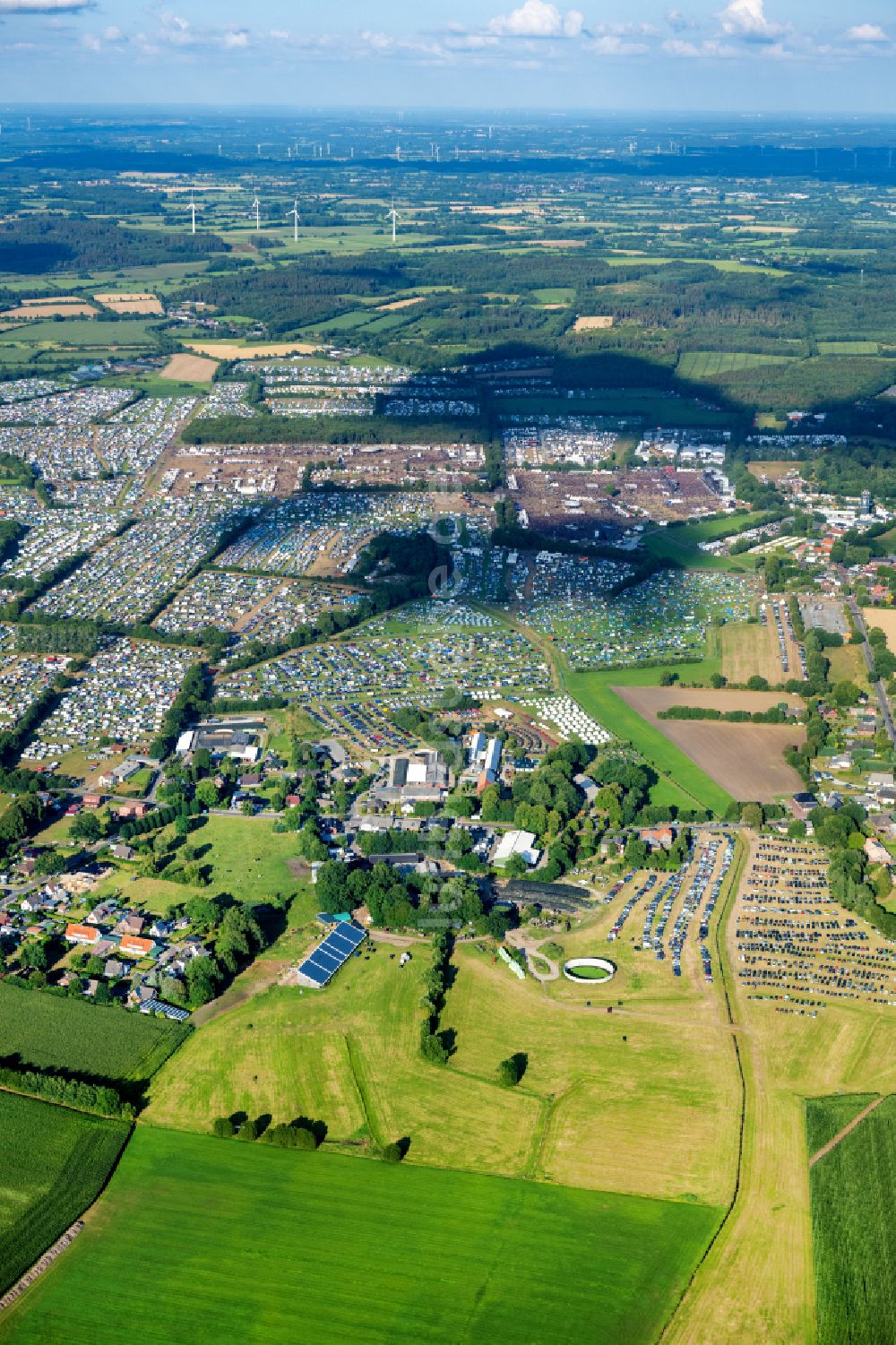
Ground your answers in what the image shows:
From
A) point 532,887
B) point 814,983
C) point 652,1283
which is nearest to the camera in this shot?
point 652,1283

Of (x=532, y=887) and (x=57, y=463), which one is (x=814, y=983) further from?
(x=57, y=463)

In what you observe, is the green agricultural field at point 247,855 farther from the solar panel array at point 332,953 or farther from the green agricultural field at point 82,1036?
the green agricultural field at point 82,1036

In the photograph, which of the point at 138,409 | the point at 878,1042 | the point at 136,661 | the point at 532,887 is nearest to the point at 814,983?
the point at 878,1042

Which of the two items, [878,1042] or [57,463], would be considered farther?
[57,463]

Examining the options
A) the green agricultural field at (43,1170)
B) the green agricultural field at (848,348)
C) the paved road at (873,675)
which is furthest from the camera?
the green agricultural field at (848,348)

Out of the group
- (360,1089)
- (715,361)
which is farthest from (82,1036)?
(715,361)

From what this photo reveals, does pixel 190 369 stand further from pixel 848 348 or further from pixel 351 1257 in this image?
pixel 351 1257

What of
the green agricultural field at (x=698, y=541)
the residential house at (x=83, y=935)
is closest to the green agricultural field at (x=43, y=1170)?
the residential house at (x=83, y=935)
